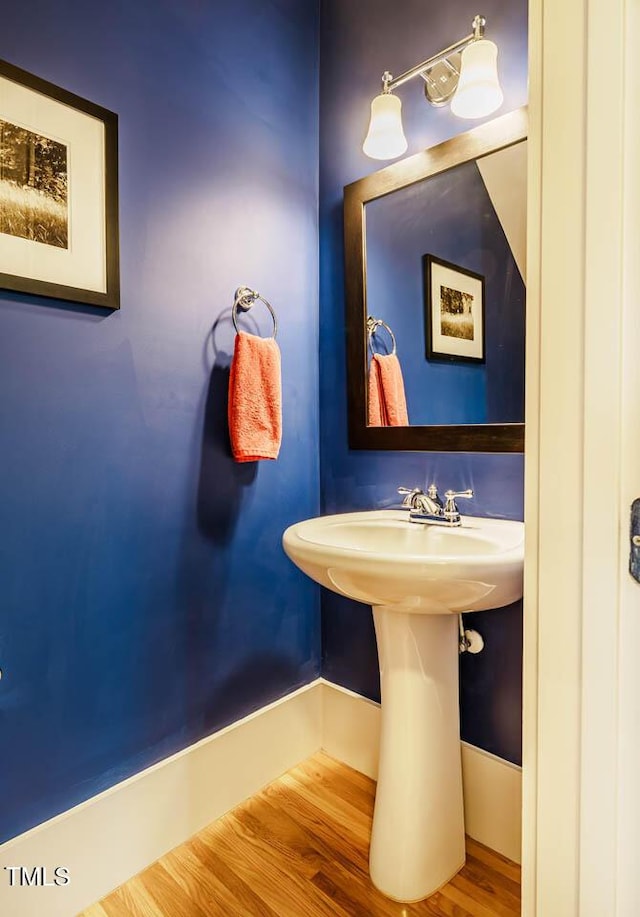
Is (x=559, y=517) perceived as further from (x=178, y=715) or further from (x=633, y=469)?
(x=178, y=715)

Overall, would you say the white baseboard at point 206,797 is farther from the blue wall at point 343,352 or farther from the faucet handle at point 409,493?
the faucet handle at point 409,493

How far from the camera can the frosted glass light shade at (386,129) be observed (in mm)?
1447

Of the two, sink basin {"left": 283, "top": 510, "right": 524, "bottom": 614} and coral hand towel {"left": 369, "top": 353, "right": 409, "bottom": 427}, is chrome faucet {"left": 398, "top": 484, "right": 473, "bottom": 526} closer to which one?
sink basin {"left": 283, "top": 510, "right": 524, "bottom": 614}

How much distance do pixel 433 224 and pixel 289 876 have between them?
1745 millimetres

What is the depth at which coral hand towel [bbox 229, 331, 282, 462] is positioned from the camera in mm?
1421

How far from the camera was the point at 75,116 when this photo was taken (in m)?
1.15

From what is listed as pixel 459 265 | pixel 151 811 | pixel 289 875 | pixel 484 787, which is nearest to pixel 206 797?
pixel 151 811

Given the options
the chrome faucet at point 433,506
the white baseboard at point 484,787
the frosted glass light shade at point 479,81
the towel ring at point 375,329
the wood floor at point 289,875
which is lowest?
the wood floor at point 289,875

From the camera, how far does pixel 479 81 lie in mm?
1251

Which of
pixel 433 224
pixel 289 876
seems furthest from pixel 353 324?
pixel 289 876

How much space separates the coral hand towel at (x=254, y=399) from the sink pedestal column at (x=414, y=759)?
1.83ft

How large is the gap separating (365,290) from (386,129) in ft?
1.43

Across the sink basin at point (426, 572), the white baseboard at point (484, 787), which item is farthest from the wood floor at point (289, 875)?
the sink basin at point (426, 572)

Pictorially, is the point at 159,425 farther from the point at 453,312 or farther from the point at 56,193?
the point at 453,312
